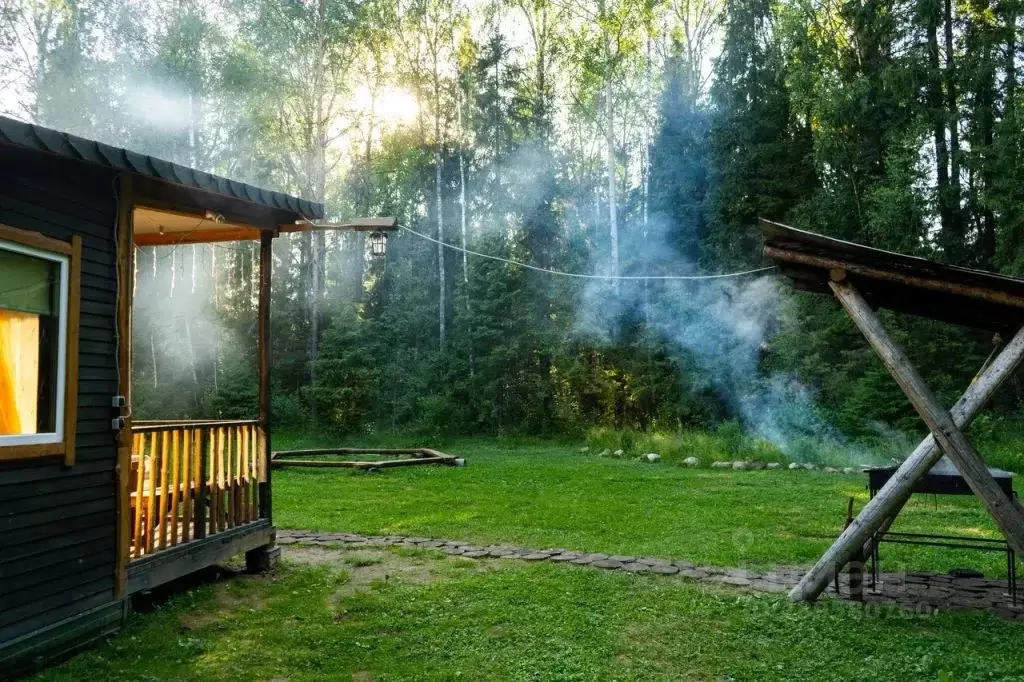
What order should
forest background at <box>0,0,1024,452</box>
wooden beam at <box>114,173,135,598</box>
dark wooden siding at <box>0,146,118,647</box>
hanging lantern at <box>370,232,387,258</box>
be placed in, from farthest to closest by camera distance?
forest background at <box>0,0,1024,452</box> < hanging lantern at <box>370,232,387,258</box> < wooden beam at <box>114,173,135,598</box> < dark wooden siding at <box>0,146,118,647</box>

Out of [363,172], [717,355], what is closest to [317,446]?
[717,355]

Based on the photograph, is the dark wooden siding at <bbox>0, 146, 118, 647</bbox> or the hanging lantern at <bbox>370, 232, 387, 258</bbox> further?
the hanging lantern at <bbox>370, 232, 387, 258</bbox>

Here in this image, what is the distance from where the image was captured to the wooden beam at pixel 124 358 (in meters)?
4.79

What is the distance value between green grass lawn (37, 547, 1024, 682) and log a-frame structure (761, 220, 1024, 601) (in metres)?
0.63

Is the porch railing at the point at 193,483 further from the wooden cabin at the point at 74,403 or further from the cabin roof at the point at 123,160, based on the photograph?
the cabin roof at the point at 123,160

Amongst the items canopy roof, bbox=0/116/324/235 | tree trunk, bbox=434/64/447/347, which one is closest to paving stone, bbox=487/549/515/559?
canopy roof, bbox=0/116/324/235

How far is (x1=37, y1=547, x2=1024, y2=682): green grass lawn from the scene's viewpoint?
158 inches

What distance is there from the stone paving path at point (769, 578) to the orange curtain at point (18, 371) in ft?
12.0

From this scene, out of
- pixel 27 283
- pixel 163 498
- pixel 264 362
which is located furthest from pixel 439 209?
pixel 27 283

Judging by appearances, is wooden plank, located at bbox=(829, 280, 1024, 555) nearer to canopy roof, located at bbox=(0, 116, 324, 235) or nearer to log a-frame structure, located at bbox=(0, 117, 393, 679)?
canopy roof, located at bbox=(0, 116, 324, 235)

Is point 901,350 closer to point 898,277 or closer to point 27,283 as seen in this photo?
point 898,277

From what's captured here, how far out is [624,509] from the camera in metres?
8.96

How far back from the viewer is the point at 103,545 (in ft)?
15.3

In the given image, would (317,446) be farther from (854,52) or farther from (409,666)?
(854,52)
